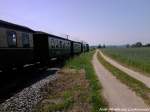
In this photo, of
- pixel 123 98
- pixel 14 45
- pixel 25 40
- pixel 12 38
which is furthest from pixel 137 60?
pixel 123 98

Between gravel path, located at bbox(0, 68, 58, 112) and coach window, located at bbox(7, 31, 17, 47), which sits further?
coach window, located at bbox(7, 31, 17, 47)

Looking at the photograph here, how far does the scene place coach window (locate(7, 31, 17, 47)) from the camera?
600 inches

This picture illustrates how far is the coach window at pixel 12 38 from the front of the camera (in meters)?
15.2

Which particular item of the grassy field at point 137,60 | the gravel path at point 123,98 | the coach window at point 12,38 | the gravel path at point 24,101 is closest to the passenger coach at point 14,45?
the coach window at point 12,38

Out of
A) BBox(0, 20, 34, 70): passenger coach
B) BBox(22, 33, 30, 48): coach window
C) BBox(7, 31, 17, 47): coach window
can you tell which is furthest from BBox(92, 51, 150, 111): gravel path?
BBox(22, 33, 30, 48): coach window

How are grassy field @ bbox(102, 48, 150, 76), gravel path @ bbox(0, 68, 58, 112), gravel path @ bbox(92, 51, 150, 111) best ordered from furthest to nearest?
1. grassy field @ bbox(102, 48, 150, 76)
2. gravel path @ bbox(92, 51, 150, 111)
3. gravel path @ bbox(0, 68, 58, 112)

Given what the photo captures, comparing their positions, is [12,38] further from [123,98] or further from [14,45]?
[123,98]

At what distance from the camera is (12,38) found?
1574 centimetres

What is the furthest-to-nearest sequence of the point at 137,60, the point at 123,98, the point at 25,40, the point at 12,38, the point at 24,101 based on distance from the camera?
the point at 137,60
the point at 25,40
the point at 12,38
the point at 123,98
the point at 24,101

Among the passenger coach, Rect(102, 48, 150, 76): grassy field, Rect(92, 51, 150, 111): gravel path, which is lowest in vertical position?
Rect(102, 48, 150, 76): grassy field

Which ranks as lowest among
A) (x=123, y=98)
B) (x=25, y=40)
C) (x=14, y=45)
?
(x=123, y=98)

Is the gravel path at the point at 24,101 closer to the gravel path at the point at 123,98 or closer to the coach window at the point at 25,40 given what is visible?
the gravel path at the point at 123,98

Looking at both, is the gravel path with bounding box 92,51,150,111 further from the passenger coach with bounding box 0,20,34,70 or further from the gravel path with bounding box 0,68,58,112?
the passenger coach with bounding box 0,20,34,70

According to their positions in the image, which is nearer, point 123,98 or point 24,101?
point 24,101
